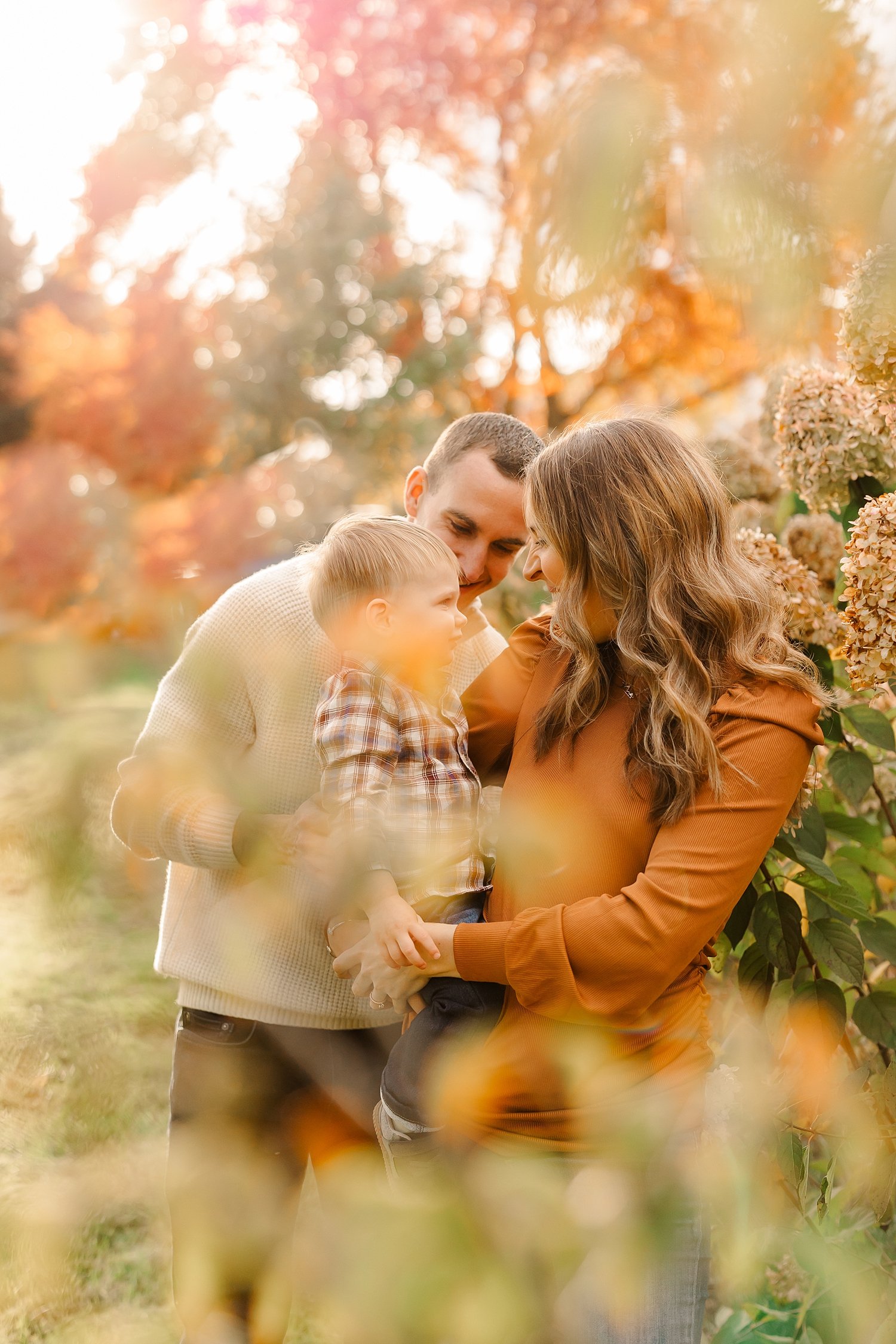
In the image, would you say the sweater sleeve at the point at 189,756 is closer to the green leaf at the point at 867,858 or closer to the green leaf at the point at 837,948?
the green leaf at the point at 837,948

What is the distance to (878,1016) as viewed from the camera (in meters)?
1.61

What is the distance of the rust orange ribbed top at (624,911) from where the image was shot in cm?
116

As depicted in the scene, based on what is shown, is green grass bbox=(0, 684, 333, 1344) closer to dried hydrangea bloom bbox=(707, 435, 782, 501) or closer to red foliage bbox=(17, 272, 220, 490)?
red foliage bbox=(17, 272, 220, 490)

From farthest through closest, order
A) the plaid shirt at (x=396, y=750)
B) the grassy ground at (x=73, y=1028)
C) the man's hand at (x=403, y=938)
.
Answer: the plaid shirt at (x=396, y=750)
the man's hand at (x=403, y=938)
the grassy ground at (x=73, y=1028)

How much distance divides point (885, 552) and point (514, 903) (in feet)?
2.05

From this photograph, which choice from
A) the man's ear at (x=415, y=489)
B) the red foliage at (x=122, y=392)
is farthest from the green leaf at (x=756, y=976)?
the red foliage at (x=122, y=392)

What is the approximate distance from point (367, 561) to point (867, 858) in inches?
40.0

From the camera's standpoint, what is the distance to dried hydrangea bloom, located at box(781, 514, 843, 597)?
171 cm

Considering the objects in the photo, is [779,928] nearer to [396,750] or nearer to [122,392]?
[396,750]

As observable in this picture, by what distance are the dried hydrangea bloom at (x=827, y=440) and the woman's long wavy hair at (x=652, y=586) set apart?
268 mm

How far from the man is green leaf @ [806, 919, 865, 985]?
28.3 inches

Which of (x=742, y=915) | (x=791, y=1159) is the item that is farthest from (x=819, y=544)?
(x=791, y=1159)

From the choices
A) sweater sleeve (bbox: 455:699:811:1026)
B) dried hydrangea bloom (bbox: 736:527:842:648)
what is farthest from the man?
dried hydrangea bloom (bbox: 736:527:842:648)

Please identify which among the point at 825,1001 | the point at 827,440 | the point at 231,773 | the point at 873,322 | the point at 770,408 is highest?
the point at 873,322
